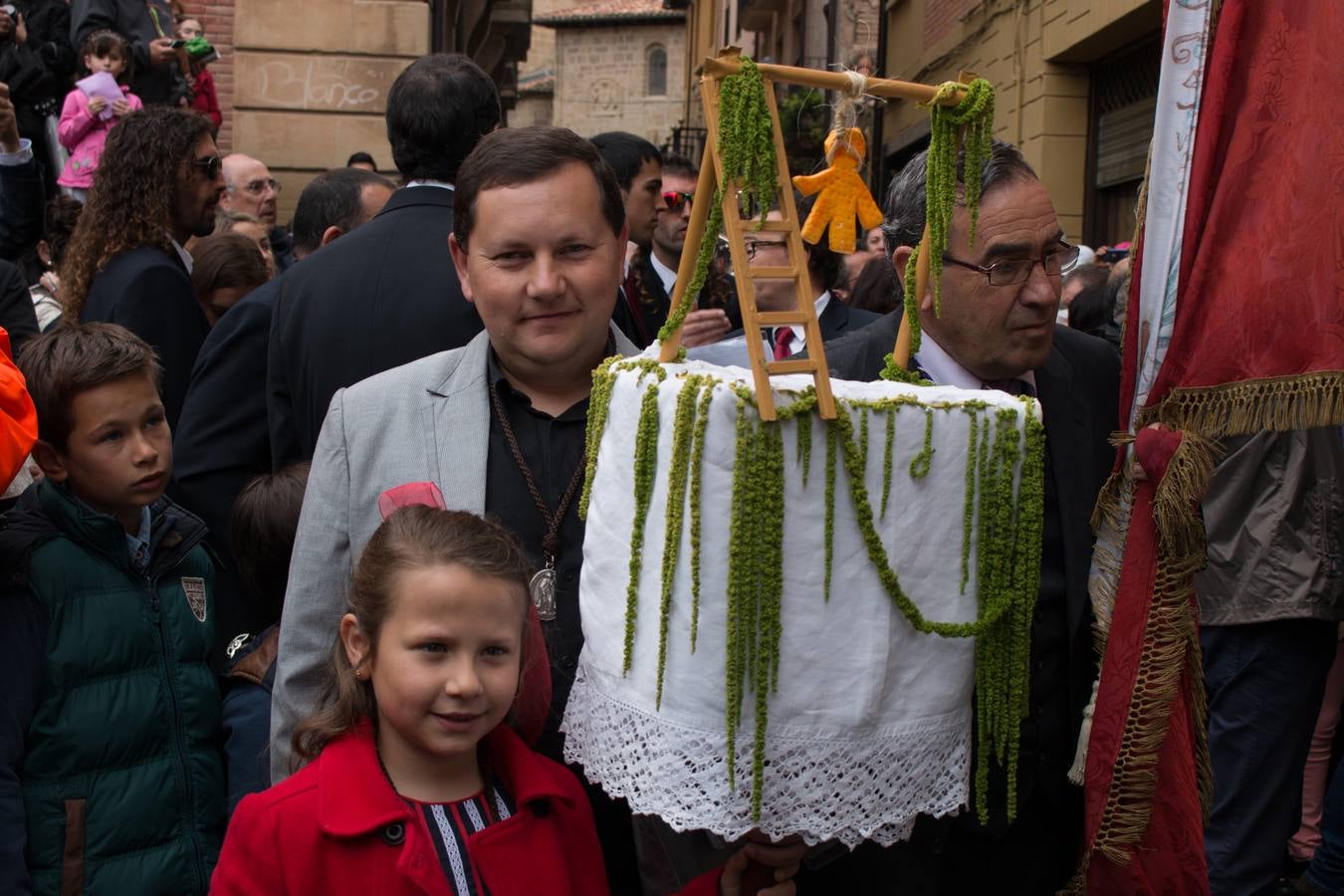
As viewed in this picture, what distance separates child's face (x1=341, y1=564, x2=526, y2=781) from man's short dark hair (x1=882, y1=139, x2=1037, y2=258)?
1.19 m

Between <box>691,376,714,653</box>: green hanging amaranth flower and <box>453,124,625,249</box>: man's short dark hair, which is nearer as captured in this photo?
<box>691,376,714,653</box>: green hanging amaranth flower

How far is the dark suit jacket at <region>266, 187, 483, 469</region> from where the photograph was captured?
3.18 metres

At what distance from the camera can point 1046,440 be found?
2.68 m

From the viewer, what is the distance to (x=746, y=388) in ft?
6.06

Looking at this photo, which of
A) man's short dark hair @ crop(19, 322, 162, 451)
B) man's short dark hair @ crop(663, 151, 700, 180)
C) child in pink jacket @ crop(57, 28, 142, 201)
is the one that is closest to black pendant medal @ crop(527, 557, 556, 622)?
man's short dark hair @ crop(19, 322, 162, 451)

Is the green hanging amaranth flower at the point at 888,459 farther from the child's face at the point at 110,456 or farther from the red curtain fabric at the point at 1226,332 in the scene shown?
the child's face at the point at 110,456

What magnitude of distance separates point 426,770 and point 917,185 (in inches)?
59.3

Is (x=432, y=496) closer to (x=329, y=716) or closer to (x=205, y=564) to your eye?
(x=329, y=716)

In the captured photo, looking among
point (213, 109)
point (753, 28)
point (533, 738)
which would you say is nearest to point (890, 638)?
point (533, 738)

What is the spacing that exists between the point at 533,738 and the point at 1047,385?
1.25 meters

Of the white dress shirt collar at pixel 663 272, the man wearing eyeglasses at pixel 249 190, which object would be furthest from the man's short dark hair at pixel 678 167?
the man wearing eyeglasses at pixel 249 190

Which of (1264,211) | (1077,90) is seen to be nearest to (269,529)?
(1264,211)

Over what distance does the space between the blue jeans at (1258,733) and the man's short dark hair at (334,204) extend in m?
3.18

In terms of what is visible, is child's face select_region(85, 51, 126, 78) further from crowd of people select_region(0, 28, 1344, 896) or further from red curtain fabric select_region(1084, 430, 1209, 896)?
red curtain fabric select_region(1084, 430, 1209, 896)
